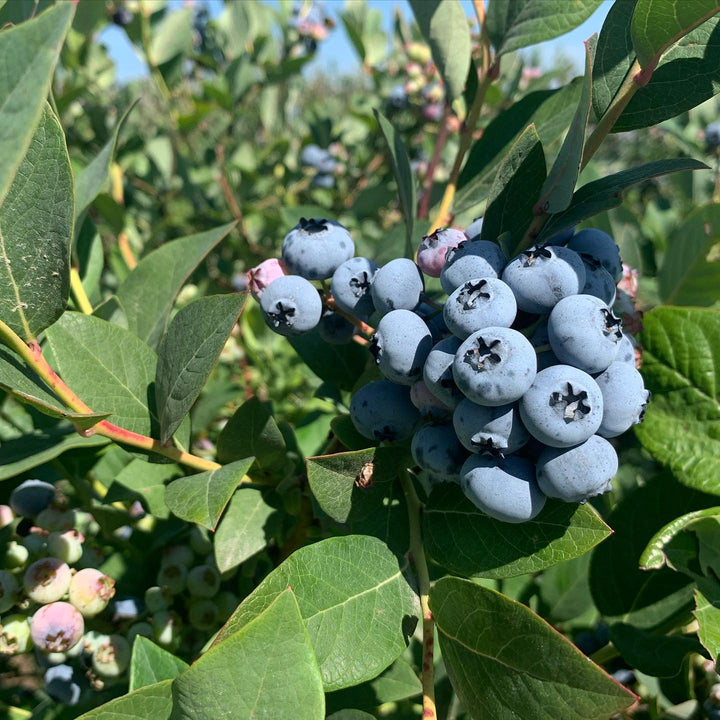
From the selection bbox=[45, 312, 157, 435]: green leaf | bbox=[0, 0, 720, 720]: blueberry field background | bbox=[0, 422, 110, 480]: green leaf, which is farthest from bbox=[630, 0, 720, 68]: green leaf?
bbox=[0, 422, 110, 480]: green leaf

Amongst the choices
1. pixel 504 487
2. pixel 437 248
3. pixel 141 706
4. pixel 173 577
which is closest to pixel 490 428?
pixel 504 487

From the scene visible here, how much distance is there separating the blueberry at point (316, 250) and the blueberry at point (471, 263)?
21 centimetres

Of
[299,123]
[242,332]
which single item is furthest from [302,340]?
[299,123]

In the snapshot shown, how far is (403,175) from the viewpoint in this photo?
120 centimetres

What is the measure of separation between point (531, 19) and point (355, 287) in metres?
0.66

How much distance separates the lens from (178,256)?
133cm

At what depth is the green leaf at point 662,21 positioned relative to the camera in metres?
0.83

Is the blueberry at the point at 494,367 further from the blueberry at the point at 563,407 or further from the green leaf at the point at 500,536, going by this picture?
the green leaf at the point at 500,536

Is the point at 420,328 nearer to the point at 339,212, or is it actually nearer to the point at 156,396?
the point at 156,396

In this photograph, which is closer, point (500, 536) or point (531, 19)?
point (500, 536)

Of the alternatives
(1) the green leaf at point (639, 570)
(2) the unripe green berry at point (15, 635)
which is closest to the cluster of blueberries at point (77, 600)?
(2) the unripe green berry at point (15, 635)

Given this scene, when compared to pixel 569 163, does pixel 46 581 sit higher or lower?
lower

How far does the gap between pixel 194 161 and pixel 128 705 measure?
11.1ft

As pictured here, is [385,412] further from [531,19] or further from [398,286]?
[531,19]
